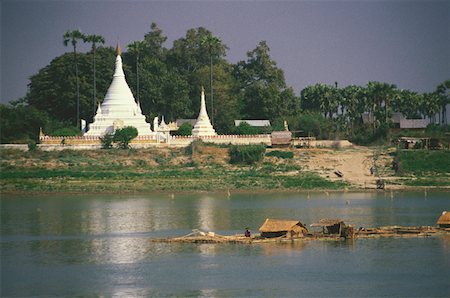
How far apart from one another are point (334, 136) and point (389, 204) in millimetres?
27495

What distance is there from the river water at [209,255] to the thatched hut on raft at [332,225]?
0.80m

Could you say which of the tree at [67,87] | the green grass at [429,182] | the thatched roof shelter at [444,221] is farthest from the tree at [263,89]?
the thatched roof shelter at [444,221]

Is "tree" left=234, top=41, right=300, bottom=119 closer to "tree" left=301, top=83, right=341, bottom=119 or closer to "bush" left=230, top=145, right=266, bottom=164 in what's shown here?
"tree" left=301, top=83, right=341, bottom=119

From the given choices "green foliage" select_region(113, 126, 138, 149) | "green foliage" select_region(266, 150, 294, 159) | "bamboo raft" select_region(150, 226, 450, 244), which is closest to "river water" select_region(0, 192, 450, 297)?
"bamboo raft" select_region(150, 226, 450, 244)

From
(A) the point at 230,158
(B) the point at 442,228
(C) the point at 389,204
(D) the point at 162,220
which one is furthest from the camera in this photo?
(A) the point at 230,158

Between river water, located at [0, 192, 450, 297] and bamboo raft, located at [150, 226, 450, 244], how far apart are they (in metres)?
0.50

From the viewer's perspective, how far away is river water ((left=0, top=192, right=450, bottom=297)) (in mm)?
39188

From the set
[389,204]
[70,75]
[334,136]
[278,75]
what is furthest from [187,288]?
[278,75]

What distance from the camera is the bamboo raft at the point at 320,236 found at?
4762cm

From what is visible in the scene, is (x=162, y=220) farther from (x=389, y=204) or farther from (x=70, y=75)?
(x=70, y=75)

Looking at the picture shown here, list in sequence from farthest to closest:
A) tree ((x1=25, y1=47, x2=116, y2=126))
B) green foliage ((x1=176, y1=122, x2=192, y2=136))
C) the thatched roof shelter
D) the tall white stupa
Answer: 1. tree ((x1=25, y1=47, x2=116, y2=126))
2. green foliage ((x1=176, y1=122, x2=192, y2=136))
3. the tall white stupa
4. the thatched roof shelter

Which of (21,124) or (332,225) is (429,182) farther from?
(21,124)

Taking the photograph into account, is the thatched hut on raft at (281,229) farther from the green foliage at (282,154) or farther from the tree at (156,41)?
the tree at (156,41)

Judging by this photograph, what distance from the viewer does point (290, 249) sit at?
151ft
